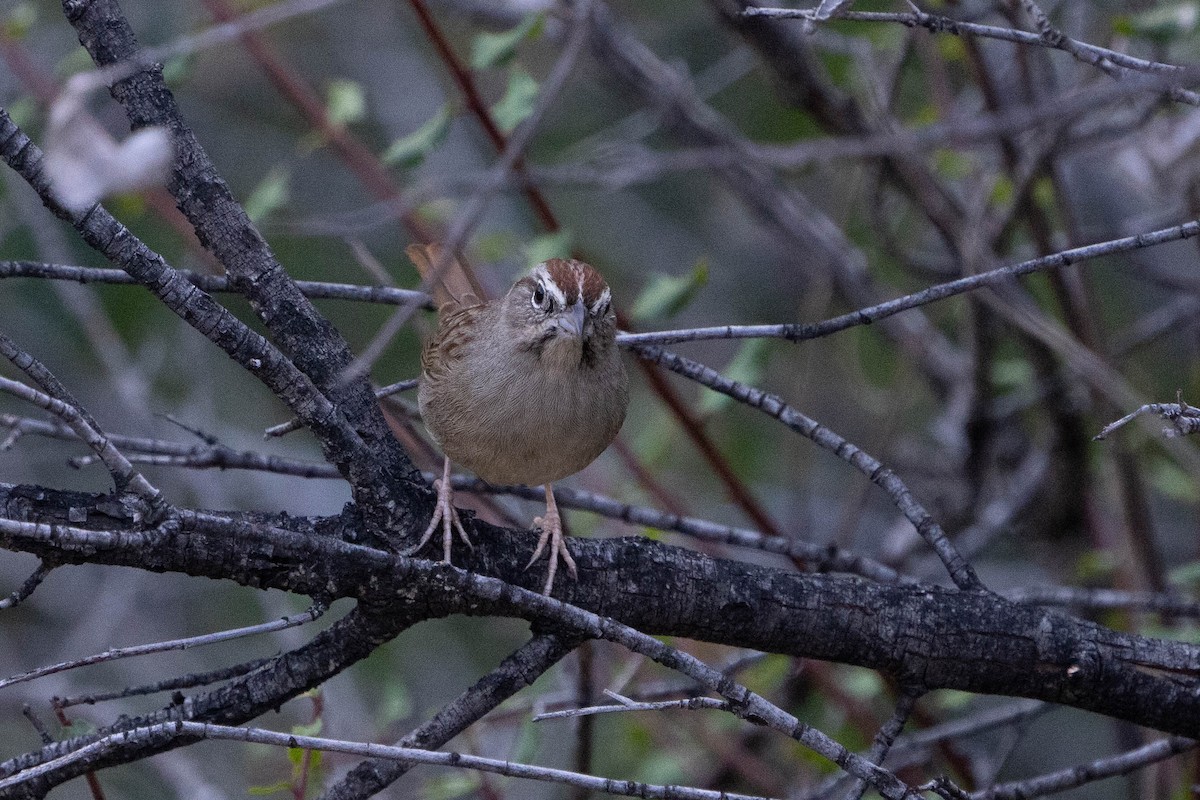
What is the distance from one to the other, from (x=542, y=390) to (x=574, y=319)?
0.66 ft

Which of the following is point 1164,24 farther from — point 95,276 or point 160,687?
point 160,687

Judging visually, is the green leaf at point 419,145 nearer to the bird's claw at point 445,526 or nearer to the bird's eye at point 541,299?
the bird's eye at point 541,299

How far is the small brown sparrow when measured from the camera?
3084 mm

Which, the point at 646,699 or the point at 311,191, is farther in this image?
the point at 311,191

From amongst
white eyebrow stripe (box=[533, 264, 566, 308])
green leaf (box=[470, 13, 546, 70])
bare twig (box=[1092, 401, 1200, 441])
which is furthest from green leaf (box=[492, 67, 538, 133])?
bare twig (box=[1092, 401, 1200, 441])

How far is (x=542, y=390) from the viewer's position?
311 centimetres

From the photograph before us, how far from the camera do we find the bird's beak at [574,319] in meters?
3.11

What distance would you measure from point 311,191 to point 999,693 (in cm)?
655

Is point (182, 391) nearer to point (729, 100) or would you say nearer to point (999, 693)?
point (729, 100)

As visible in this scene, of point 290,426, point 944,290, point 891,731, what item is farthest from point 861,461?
point 290,426

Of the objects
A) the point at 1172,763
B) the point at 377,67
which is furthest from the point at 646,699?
the point at 377,67

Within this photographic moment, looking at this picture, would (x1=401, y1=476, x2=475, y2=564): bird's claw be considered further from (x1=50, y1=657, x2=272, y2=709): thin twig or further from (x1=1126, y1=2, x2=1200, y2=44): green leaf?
(x1=1126, y1=2, x2=1200, y2=44): green leaf

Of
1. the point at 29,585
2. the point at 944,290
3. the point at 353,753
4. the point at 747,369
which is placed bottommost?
the point at 353,753

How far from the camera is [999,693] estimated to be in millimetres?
2600
